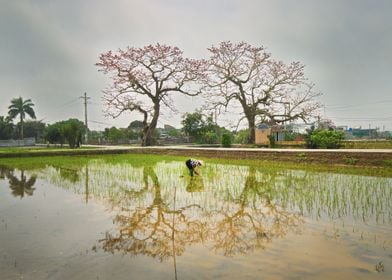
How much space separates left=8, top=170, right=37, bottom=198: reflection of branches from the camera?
827 centimetres

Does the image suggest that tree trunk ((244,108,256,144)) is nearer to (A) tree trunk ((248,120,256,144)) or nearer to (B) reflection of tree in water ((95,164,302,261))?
(A) tree trunk ((248,120,256,144))

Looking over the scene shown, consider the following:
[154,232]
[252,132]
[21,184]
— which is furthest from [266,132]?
[154,232]

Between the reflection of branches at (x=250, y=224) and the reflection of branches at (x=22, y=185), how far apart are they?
17.3 ft

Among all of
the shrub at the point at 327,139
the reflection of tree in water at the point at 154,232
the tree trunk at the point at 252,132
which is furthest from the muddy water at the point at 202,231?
the tree trunk at the point at 252,132

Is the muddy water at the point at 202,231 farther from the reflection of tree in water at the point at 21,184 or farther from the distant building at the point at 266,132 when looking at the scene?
the distant building at the point at 266,132

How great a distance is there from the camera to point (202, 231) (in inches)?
184

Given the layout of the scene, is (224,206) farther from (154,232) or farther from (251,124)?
(251,124)

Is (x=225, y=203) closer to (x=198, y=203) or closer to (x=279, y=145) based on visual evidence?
(x=198, y=203)

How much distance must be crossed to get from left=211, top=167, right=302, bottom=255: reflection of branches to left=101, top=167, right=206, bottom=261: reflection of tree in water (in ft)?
1.17

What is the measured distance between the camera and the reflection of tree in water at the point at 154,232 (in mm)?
4015

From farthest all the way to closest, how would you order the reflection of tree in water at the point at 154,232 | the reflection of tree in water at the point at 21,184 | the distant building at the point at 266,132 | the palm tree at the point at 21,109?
the palm tree at the point at 21,109
the distant building at the point at 266,132
the reflection of tree in water at the point at 21,184
the reflection of tree in water at the point at 154,232

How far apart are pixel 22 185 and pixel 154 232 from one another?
21.0 ft

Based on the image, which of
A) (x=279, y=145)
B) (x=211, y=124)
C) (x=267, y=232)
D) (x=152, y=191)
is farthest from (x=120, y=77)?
(x=267, y=232)

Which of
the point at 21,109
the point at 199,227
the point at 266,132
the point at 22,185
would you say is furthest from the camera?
the point at 21,109
